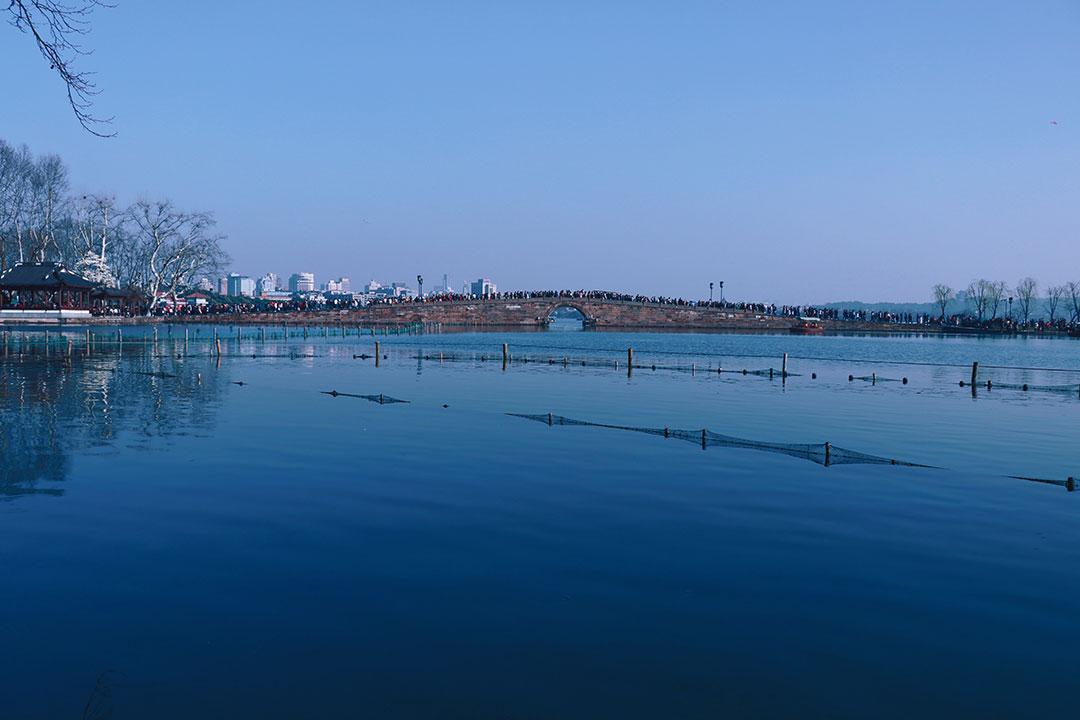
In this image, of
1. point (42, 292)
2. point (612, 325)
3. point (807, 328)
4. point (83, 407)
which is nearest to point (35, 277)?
point (42, 292)

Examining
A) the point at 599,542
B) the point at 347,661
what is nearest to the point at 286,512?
the point at 599,542

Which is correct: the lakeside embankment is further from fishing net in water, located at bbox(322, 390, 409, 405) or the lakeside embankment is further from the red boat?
fishing net in water, located at bbox(322, 390, 409, 405)

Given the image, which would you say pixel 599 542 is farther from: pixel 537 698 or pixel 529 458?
pixel 529 458

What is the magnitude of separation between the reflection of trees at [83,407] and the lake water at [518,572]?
0.26 metres

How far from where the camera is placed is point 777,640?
10.2 metres

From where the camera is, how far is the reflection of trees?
66.1ft

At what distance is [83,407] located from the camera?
3011 centimetres

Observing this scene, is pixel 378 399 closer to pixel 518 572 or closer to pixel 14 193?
pixel 518 572

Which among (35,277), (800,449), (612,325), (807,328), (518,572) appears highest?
(35,277)

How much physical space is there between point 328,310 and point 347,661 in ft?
445

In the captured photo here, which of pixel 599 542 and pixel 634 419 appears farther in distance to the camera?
pixel 634 419

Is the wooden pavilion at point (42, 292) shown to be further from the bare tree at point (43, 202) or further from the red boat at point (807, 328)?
the red boat at point (807, 328)

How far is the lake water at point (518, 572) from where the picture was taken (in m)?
8.87

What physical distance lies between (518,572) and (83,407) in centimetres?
2368
